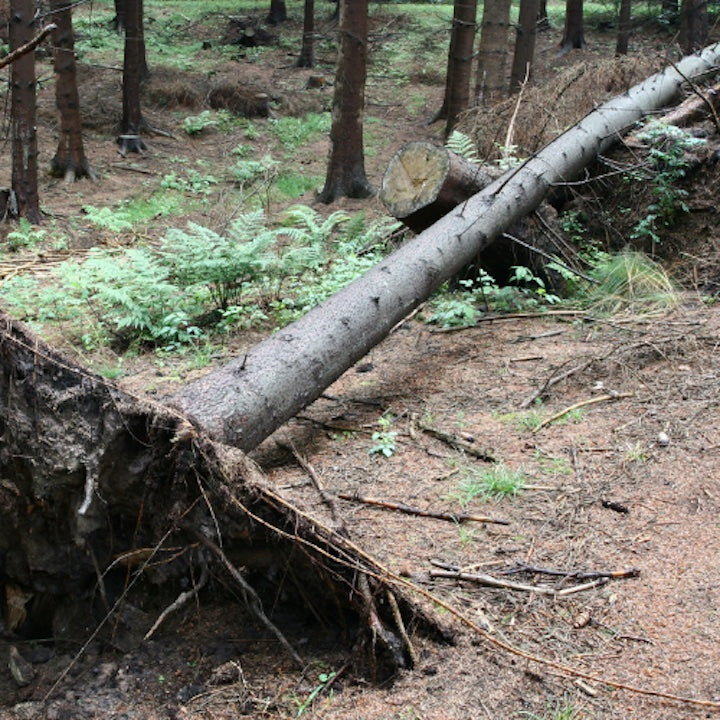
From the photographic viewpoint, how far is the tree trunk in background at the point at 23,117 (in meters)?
10.9

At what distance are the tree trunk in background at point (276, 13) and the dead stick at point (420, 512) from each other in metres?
28.1

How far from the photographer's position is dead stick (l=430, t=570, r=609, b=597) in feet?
11.3

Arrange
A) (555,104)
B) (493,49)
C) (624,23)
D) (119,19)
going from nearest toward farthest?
1. (555,104)
2. (493,49)
3. (624,23)
4. (119,19)

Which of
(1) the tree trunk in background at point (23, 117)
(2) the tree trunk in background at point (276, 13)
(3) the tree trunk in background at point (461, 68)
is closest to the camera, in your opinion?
(1) the tree trunk in background at point (23, 117)

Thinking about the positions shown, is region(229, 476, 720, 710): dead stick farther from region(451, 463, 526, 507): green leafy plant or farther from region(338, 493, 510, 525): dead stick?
region(451, 463, 526, 507): green leafy plant

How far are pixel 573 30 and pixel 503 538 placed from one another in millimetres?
25084

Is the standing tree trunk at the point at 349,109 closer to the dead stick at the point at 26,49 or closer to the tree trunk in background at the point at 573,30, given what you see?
the dead stick at the point at 26,49

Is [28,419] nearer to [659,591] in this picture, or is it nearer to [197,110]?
[659,591]

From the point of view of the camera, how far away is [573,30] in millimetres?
25297

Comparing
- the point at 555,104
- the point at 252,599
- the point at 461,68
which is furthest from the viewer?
the point at 461,68

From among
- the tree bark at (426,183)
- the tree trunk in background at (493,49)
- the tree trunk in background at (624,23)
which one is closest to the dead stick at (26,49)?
the tree bark at (426,183)

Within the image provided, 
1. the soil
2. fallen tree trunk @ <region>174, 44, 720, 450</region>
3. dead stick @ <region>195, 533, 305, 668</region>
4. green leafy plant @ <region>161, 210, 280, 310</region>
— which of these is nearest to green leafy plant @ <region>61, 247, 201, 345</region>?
green leafy plant @ <region>161, 210, 280, 310</region>

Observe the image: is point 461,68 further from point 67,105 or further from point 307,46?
point 307,46

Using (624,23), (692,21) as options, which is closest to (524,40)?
(692,21)
